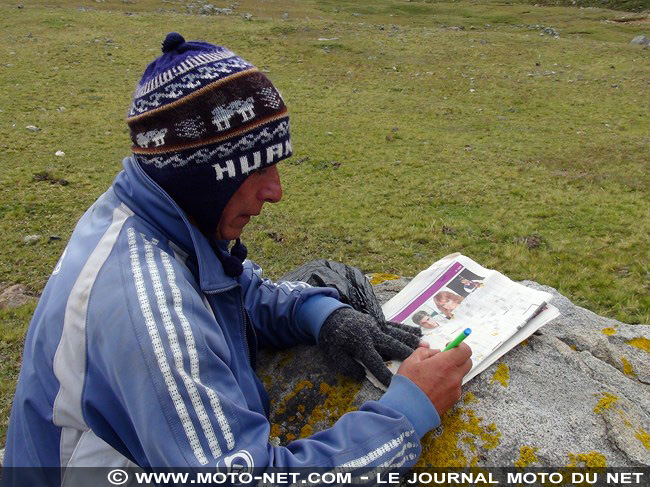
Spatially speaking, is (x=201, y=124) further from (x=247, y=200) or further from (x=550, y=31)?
(x=550, y=31)

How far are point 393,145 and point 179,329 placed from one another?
10.8 meters

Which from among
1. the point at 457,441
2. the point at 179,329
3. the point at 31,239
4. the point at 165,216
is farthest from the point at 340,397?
the point at 31,239

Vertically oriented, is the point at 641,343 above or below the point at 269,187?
below

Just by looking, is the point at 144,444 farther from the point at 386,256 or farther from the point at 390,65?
the point at 390,65

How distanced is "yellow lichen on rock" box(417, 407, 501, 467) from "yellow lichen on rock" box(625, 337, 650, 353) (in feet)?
5.38

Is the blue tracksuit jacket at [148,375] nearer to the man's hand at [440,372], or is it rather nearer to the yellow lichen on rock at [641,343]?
the man's hand at [440,372]

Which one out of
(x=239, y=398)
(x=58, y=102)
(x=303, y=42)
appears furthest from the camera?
(x=303, y=42)

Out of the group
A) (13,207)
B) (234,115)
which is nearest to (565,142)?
(13,207)

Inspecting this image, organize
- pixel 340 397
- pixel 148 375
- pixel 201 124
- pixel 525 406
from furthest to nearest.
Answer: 1. pixel 340 397
2. pixel 525 406
3. pixel 201 124
4. pixel 148 375

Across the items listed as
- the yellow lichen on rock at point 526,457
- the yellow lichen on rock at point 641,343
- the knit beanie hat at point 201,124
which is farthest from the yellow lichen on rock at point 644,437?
the knit beanie hat at point 201,124

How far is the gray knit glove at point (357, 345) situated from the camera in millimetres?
2455

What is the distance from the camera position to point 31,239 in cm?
715

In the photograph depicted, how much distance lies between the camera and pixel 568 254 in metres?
6.75

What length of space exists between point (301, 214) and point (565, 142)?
7.31 m
